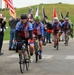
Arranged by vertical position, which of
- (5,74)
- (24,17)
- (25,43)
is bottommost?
(5,74)

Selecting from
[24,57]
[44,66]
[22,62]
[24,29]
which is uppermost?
[24,29]

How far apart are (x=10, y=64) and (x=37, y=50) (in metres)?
1.21

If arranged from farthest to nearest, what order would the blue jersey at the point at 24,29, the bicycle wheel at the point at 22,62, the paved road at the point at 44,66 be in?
the blue jersey at the point at 24,29 → the paved road at the point at 44,66 → the bicycle wheel at the point at 22,62

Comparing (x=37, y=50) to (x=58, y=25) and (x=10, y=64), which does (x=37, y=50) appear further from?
(x=58, y=25)

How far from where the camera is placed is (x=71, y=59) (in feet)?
54.6

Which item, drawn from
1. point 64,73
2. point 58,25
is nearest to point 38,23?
point 64,73

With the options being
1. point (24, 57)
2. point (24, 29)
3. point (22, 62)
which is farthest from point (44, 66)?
point (24, 29)

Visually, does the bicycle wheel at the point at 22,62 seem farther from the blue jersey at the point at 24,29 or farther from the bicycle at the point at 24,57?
the blue jersey at the point at 24,29

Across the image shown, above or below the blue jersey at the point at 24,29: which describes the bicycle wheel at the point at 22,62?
below

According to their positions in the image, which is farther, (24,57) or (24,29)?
(24,29)

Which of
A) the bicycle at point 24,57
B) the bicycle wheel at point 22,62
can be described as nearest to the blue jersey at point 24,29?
the bicycle at point 24,57

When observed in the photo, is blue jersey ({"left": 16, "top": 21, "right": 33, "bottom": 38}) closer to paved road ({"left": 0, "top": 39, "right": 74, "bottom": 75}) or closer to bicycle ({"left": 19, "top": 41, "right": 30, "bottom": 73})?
bicycle ({"left": 19, "top": 41, "right": 30, "bottom": 73})

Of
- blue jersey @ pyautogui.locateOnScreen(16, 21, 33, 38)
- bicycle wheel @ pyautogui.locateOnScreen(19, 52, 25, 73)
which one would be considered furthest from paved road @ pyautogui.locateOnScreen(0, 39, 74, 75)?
blue jersey @ pyautogui.locateOnScreen(16, 21, 33, 38)

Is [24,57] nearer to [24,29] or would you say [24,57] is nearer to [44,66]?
[24,29]
